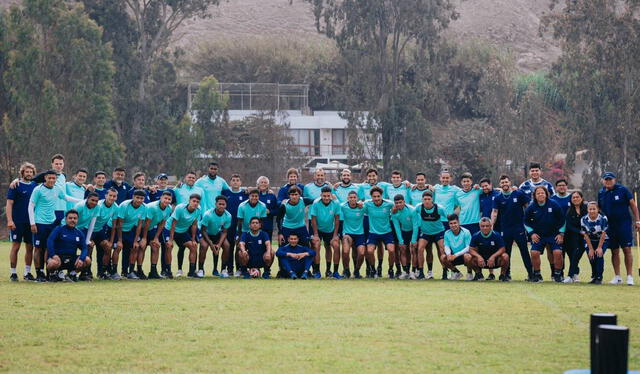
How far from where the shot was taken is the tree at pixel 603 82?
46562 millimetres

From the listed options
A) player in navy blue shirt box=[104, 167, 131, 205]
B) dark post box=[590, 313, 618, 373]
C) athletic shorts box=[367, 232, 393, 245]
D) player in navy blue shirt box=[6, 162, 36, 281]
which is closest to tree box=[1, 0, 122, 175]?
player in navy blue shirt box=[104, 167, 131, 205]

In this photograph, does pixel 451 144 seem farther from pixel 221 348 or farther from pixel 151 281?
pixel 221 348

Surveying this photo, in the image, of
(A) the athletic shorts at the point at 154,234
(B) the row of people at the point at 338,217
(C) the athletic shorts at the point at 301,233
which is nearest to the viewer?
(B) the row of people at the point at 338,217

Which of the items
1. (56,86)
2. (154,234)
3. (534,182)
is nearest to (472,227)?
(534,182)

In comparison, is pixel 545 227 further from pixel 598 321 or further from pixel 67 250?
pixel 598 321

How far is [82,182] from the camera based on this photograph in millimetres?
18422

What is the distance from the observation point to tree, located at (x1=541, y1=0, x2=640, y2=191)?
46.6 m

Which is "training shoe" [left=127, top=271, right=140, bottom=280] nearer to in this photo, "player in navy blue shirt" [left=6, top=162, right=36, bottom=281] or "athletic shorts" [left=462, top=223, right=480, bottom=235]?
"player in navy blue shirt" [left=6, top=162, right=36, bottom=281]

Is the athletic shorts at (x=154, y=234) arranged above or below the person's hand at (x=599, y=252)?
above

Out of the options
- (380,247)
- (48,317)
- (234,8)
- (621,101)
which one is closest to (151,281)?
(380,247)

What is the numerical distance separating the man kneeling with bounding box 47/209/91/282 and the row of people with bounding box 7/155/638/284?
17.2 inches

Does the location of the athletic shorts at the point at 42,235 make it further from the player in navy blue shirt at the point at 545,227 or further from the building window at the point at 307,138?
the building window at the point at 307,138

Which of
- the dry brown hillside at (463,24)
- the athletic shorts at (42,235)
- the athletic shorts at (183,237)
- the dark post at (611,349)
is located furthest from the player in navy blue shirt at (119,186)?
the dry brown hillside at (463,24)

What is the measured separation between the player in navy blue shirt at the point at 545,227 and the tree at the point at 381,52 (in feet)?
97.3
